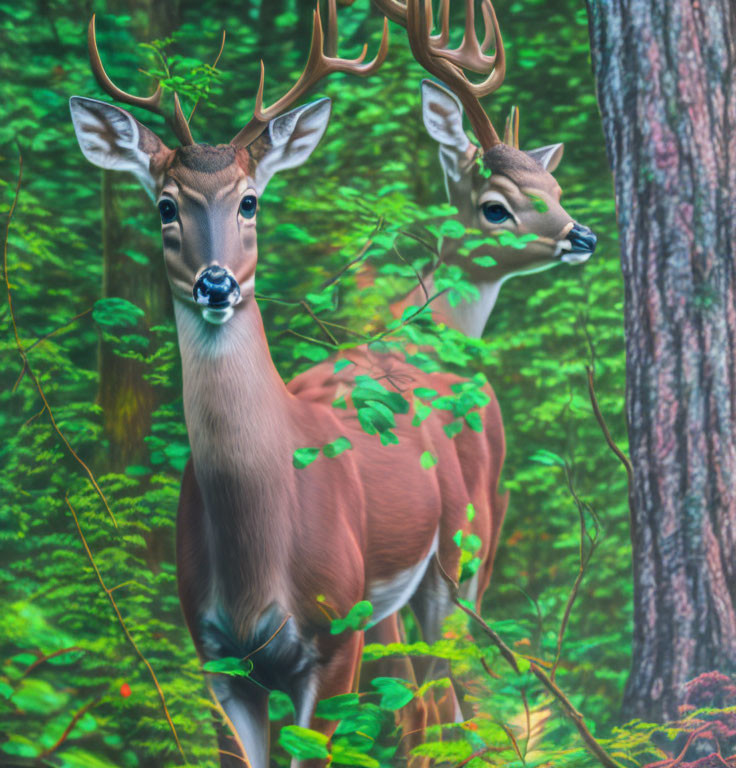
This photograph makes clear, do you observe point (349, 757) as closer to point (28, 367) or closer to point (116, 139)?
point (28, 367)

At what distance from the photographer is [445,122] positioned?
15.4 ft

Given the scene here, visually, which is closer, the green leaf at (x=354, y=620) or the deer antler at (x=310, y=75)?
the green leaf at (x=354, y=620)

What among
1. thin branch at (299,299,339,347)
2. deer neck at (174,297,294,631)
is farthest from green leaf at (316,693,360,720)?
thin branch at (299,299,339,347)

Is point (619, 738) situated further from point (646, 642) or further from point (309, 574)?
point (309, 574)

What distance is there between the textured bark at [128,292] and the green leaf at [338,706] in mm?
1540

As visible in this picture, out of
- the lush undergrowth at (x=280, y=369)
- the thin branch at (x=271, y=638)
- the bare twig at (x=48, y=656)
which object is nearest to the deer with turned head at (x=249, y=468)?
the thin branch at (x=271, y=638)

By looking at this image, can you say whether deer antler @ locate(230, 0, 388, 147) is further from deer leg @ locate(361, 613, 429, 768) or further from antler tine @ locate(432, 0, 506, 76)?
deer leg @ locate(361, 613, 429, 768)

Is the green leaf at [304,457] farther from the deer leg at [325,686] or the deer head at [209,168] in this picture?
the deer leg at [325,686]

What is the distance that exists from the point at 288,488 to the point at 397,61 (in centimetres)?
230

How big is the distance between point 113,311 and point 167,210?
2.50 ft

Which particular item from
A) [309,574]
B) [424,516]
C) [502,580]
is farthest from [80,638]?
[502,580]

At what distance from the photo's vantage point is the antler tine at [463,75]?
466 cm

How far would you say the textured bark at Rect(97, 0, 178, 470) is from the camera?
4.79 m

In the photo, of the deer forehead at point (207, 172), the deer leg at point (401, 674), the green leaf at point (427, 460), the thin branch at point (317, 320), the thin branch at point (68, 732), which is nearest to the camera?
the deer forehead at point (207, 172)
